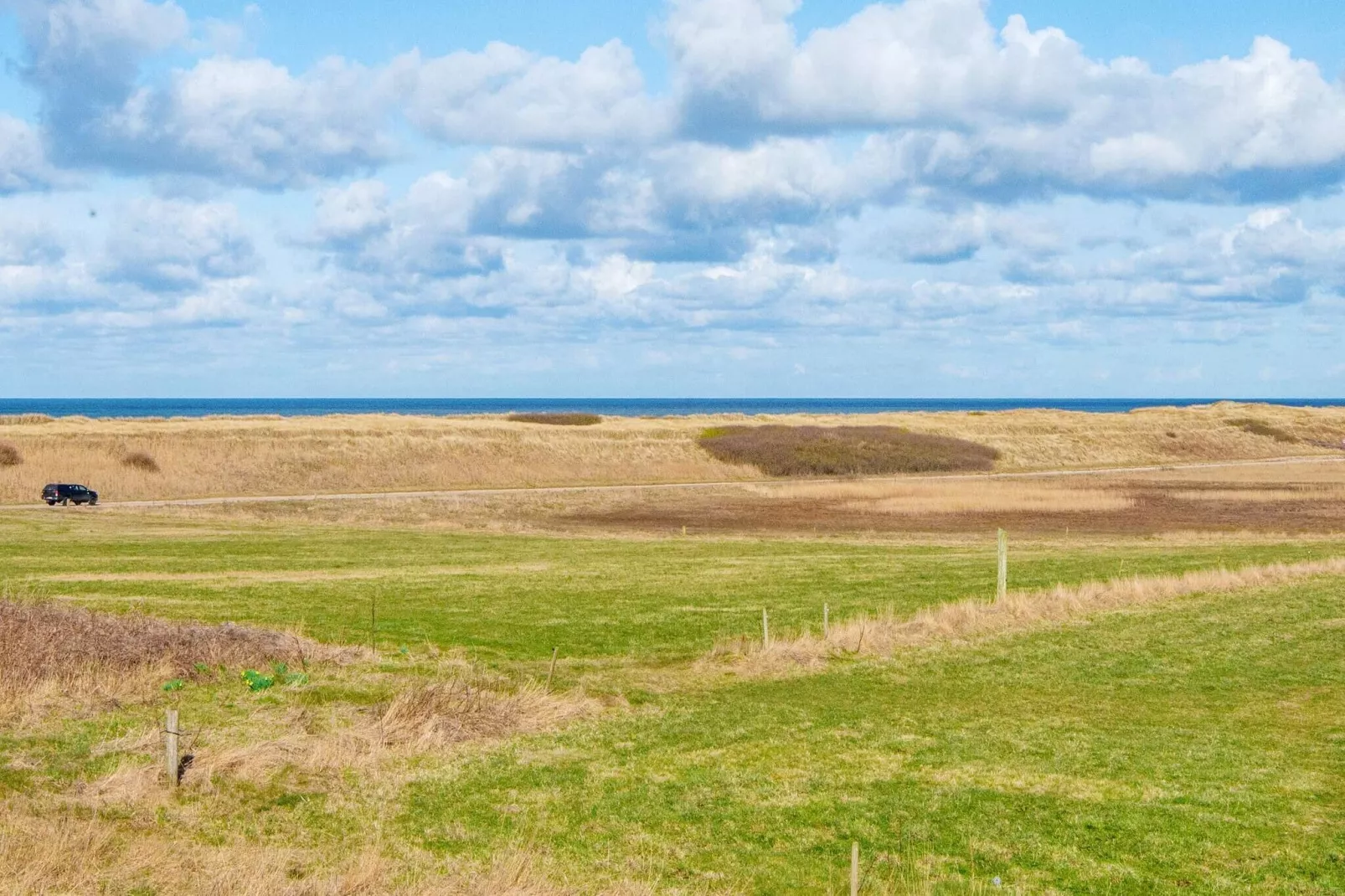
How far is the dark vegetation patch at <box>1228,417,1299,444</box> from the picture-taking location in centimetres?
14412

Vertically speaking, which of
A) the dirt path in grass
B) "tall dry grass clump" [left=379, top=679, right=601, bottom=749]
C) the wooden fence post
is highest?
the wooden fence post

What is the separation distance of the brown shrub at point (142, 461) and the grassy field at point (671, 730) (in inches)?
1761

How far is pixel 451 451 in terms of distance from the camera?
99812mm

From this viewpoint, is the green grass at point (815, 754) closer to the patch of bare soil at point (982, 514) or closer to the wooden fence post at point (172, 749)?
the wooden fence post at point (172, 749)

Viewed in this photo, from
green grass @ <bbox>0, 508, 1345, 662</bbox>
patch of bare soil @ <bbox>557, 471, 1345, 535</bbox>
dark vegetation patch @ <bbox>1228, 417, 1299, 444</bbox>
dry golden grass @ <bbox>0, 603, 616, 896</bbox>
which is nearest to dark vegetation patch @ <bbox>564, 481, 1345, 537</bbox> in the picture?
patch of bare soil @ <bbox>557, 471, 1345, 535</bbox>

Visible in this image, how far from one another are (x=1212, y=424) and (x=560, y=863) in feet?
489

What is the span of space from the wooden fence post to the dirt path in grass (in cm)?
5502

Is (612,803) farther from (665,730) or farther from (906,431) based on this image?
(906,431)

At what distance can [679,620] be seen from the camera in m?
29.7

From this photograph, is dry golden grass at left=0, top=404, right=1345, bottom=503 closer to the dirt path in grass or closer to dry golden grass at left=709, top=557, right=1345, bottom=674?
the dirt path in grass

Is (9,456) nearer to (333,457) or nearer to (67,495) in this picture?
(67,495)

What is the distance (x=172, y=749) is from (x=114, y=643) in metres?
5.93

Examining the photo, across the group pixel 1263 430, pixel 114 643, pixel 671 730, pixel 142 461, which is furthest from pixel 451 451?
pixel 1263 430

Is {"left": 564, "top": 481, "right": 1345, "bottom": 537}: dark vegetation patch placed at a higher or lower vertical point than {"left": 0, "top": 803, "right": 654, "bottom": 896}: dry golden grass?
lower
